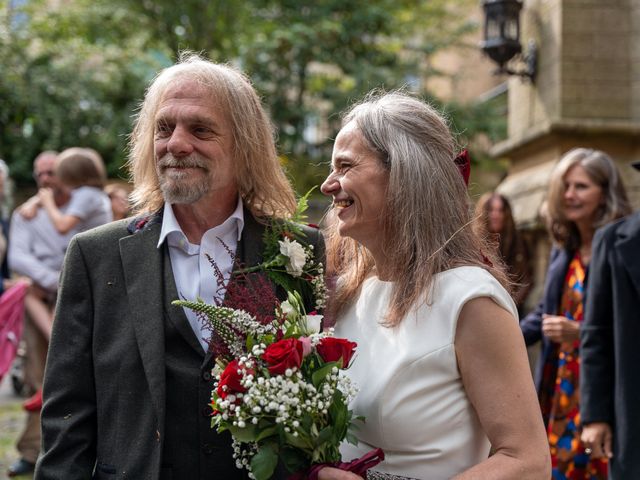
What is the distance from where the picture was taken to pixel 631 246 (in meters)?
4.54

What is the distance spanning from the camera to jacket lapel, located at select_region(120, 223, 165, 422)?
2.88 metres

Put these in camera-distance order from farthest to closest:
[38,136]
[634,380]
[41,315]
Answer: [38,136]
[41,315]
[634,380]

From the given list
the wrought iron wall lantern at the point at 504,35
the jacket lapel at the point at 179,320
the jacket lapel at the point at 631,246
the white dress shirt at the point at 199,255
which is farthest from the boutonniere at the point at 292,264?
the wrought iron wall lantern at the point at 504,35

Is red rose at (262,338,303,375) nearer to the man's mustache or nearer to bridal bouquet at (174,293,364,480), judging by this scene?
bridal bouquet at (174,293,364,480)

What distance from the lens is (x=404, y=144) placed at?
2.78 meters

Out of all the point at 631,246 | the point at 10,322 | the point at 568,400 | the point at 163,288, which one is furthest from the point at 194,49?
the point at 163,288

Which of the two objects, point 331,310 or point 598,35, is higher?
point 598,35

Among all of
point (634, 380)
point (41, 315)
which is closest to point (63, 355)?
point (634, 380)

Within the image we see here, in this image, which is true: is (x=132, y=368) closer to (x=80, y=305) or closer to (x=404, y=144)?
(x=80, y=305)

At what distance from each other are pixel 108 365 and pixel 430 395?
1075mm

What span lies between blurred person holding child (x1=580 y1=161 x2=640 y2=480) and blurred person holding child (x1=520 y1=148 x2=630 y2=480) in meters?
0.42

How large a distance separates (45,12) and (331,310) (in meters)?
17.5

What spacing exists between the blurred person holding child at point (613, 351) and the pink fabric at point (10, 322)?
422 centimetres

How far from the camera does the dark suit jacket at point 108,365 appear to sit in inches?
115
